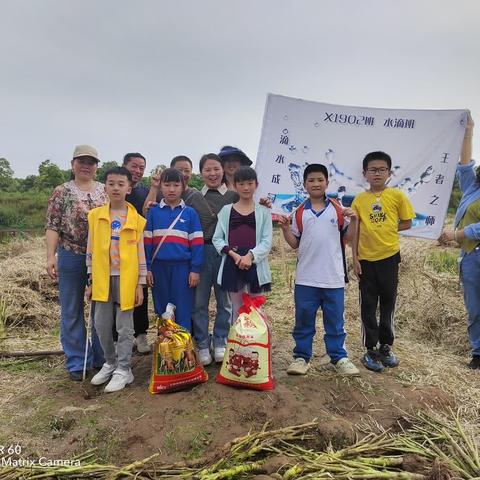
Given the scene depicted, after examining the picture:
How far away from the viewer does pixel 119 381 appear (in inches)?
138

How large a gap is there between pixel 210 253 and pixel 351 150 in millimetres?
1871

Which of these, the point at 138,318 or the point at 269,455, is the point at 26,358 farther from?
the point at 269,455

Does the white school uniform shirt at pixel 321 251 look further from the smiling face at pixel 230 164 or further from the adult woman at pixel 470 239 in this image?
the adult woman at pixel 470 239

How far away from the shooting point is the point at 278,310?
6.41 meters

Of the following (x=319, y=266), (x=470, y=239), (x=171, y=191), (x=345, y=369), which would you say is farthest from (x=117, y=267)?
(x=470, y=239)

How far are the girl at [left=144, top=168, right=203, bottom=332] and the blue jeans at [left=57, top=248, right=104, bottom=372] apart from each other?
27.1 inches

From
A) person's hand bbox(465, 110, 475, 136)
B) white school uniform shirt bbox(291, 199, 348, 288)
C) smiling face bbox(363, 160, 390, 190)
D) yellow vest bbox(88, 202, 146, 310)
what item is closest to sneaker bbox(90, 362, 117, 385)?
yellow vest bbox(88, 202, 146, 310)

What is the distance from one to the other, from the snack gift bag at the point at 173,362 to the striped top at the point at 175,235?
586 millimetres

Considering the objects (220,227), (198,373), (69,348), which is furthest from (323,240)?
(69,348)

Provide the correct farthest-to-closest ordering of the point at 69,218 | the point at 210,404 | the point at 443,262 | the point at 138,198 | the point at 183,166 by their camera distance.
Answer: the point at 443,262 < the point at 138,198 < the point at 183,166 < the point at 69,218 < the point at 210,404

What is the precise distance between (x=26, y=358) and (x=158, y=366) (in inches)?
80.7

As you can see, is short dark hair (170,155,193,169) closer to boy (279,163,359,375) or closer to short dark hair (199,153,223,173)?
short dark hair (199,153,223,173)

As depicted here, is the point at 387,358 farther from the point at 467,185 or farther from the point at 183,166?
the point at 183,166

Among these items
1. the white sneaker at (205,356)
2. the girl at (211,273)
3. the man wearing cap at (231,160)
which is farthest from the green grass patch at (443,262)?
the white sneaker at (205,356)
